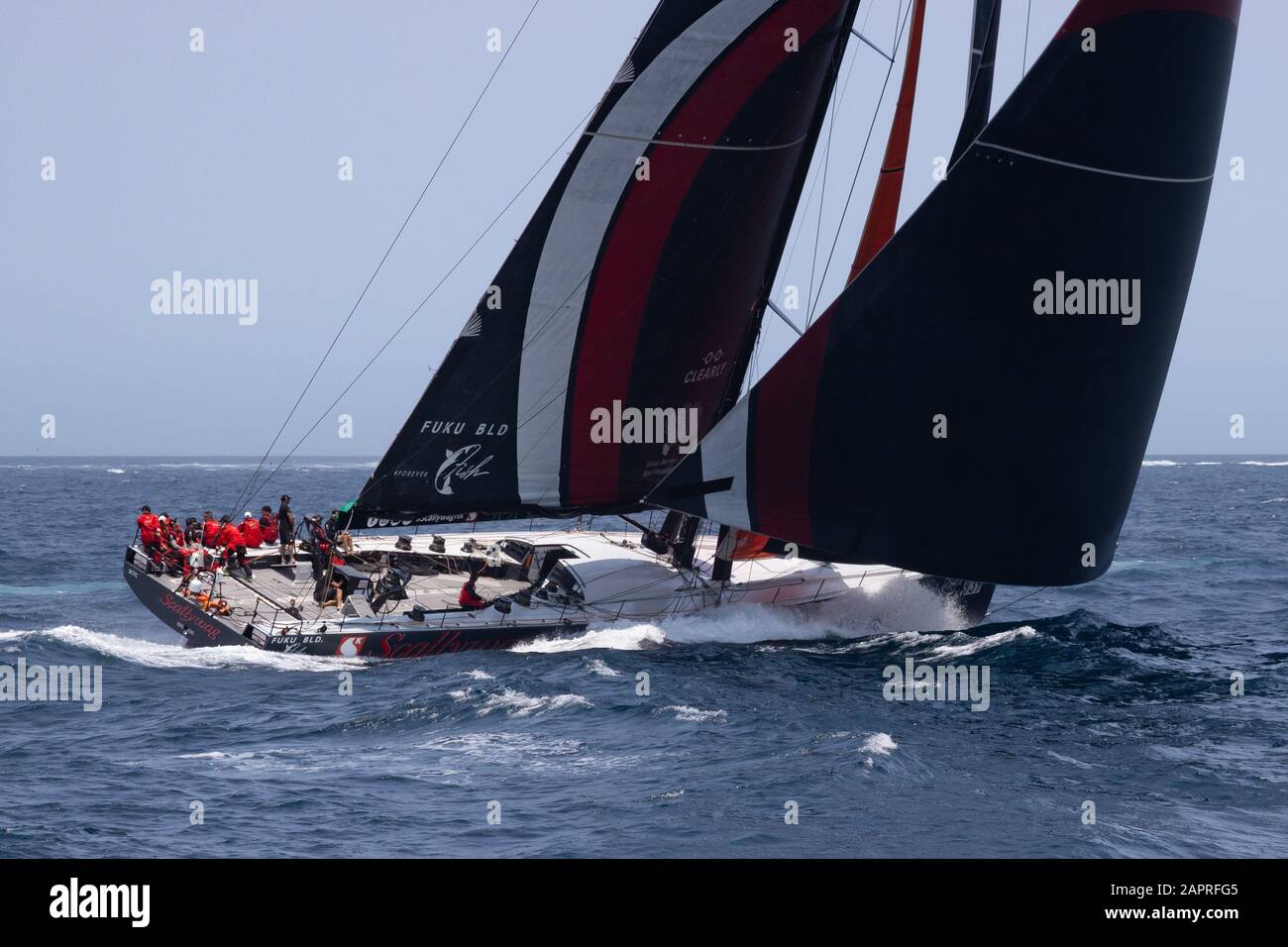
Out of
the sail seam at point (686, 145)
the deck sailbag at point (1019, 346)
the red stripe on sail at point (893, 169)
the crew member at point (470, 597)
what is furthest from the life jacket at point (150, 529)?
the red stripe on sail at point (893, 169)

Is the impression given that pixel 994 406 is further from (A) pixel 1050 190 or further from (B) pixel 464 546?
(B) pixel 464 546

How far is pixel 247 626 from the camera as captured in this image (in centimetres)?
2600

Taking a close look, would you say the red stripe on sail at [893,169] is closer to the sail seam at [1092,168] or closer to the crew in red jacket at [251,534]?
the sail seam at [1092,168]

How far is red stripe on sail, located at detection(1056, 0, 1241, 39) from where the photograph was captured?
2333 cm

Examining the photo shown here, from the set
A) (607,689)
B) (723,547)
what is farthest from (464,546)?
(607,689)

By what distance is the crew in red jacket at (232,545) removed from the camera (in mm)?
30312

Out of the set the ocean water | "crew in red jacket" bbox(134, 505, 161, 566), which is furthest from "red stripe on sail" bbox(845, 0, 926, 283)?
"crew in red jacket" bbox(134, 505, 161, 566)

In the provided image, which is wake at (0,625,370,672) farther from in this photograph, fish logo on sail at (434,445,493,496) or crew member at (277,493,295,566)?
fish logo on sail at (434,445,493,496)

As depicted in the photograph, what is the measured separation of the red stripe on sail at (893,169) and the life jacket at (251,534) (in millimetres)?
14919

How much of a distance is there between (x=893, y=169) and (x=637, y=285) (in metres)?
6.06

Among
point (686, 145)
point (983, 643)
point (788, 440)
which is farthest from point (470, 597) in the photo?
point (983, 643)

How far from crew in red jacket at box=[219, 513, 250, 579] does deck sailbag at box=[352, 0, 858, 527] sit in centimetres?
310

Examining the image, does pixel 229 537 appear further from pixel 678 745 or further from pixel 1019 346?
pixel 1019 346
